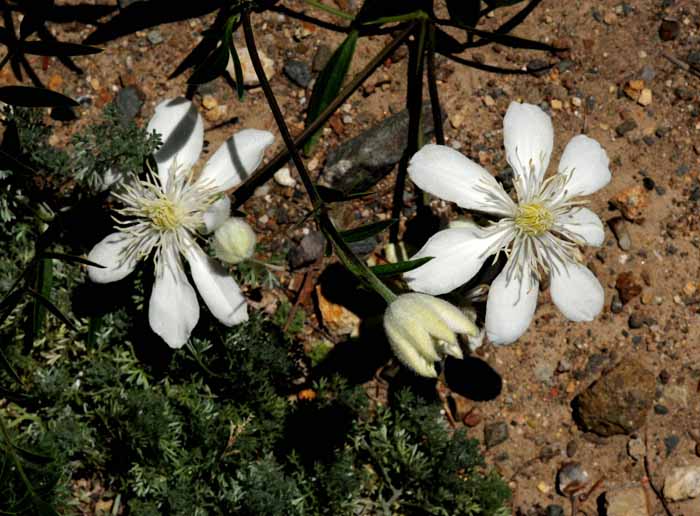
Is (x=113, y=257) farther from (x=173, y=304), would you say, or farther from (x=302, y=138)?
(x=302, y=138)

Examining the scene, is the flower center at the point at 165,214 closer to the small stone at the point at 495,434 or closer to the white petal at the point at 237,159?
the white petal at the point at 237,159

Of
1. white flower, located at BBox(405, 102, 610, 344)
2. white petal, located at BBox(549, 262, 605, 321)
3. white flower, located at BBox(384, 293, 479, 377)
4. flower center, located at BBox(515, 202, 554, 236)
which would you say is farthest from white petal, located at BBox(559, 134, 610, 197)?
white flower, located at BBox(384, 293, 479, 377)

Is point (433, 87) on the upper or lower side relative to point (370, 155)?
upper

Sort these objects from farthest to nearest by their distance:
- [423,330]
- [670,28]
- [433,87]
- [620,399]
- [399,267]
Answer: [670,28]
[620,399]
[433,87]
[399,267]
[423,330]

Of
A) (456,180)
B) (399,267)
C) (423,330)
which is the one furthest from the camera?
(456,180)

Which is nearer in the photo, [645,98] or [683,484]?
[683,484]

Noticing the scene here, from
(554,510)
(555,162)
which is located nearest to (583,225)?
(555,162)

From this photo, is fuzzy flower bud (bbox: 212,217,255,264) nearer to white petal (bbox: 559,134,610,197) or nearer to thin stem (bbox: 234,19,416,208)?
thin stem (bbox: 234,19,416,208)

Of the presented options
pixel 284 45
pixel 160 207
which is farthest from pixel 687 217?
pixel 160 207
